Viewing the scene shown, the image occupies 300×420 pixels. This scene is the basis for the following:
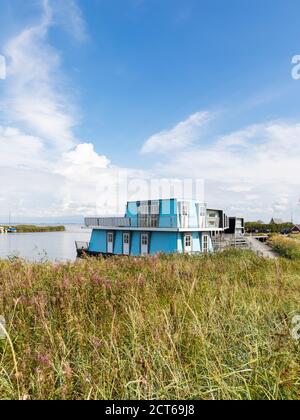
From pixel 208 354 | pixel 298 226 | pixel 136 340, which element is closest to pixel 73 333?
pixel 136 340

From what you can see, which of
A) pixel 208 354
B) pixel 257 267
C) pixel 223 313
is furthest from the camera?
pixel 257 267

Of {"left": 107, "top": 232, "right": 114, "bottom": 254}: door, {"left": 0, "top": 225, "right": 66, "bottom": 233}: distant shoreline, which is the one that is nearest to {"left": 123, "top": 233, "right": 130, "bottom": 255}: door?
{"left": 107, "top": 232, "right": 114, "bottom": 254}: door

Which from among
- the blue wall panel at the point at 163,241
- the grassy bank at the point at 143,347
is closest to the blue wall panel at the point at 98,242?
the blue wall panel at the point at 163,241

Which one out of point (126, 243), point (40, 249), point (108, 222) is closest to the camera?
point (40, 249)

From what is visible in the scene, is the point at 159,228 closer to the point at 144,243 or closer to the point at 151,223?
the point at 151,223

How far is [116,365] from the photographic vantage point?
8.11ft

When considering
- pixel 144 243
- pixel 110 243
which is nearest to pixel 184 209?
pixel 144 243

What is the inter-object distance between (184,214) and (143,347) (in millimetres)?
22063

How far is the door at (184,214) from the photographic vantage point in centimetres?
2392

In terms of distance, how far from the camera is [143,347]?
2607mm

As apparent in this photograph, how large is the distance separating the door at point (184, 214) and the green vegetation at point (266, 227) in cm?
4961

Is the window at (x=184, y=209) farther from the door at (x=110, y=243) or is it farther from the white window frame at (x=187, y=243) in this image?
the door at (x=110, y=243)

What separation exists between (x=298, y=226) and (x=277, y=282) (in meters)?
72.9
